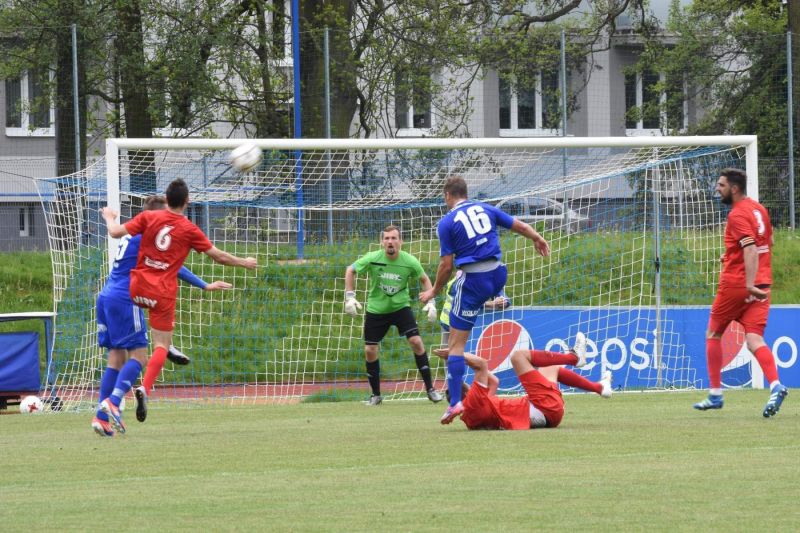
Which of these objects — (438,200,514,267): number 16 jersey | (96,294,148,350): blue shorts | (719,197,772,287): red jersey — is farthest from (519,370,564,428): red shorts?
(96,294,148,350): blue shorts

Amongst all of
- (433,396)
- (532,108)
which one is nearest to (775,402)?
(433,396)

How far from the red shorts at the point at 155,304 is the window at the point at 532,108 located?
12597 mm

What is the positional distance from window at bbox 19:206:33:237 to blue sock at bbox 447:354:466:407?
45.2 feet

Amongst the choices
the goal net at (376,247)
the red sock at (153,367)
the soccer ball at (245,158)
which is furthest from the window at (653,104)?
the red sock at (153,367)

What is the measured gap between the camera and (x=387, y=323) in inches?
555

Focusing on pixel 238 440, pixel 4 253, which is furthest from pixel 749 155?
pixel 4 253

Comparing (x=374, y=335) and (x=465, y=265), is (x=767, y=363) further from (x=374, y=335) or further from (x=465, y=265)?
(x=374, y=335)

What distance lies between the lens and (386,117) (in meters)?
22.9

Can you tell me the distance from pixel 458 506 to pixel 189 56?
17.4 metres

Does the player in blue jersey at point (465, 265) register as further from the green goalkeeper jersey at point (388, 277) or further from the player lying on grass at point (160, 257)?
the green goalkeeper jersey at point (388, 277)

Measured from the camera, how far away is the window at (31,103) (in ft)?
68.9

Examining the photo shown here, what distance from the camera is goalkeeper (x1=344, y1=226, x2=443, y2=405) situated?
13.9m

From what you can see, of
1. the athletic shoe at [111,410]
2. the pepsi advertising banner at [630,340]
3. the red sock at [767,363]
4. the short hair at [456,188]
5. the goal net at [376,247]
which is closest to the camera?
the athletic shoe at [111,410]

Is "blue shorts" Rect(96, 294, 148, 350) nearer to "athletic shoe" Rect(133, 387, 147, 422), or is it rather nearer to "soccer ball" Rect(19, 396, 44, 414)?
"athletic shoe" Rect(133, 387, 147, 422)
